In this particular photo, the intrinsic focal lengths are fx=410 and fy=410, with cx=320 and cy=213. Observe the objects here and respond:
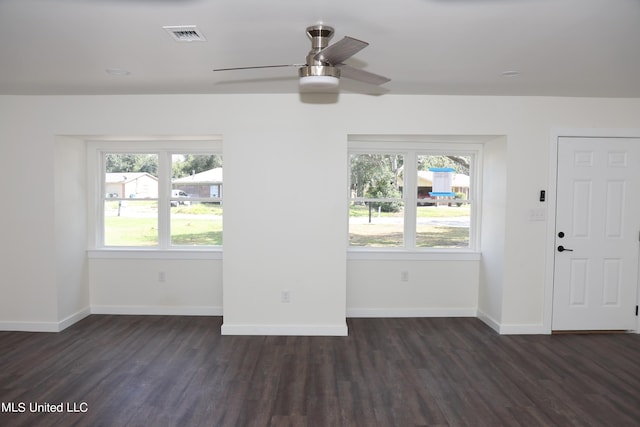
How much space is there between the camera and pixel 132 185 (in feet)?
16.3

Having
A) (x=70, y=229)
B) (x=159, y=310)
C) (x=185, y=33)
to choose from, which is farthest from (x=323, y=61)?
(x=159, y=310)

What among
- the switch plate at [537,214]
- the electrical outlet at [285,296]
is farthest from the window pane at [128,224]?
the switch plate at [537,214]

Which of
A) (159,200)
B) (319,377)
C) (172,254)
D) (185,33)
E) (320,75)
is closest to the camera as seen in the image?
(320,75)

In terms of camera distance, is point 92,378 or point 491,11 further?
point 92,378

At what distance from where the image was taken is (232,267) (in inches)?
166

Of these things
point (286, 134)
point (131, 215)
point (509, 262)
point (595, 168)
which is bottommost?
point (509, 262)

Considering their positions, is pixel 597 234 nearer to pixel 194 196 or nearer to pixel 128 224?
pixel 194 196

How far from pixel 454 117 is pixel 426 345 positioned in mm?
2285

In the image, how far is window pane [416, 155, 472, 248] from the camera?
501 centimetres

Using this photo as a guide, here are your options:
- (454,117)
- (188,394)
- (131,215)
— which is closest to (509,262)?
(454,117)

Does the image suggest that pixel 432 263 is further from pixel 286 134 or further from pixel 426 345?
pixel 286 134

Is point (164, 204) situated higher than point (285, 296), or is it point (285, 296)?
point (164, 204)

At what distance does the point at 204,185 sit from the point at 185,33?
8.56ft

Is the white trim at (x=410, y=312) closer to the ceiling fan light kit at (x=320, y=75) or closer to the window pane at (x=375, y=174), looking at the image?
the window pane at (x=375, y=174)
